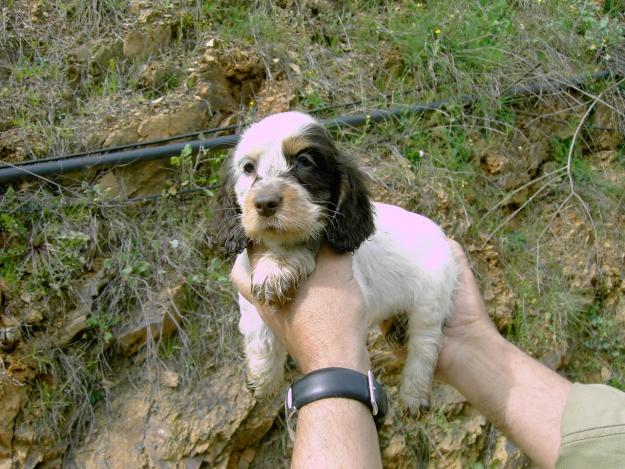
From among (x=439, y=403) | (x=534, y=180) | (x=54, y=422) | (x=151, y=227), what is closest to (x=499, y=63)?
(x=534, y=180)

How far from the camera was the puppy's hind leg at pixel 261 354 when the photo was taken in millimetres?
2770

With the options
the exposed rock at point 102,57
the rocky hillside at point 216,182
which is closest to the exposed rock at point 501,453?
the rocky hillside at point 216,182

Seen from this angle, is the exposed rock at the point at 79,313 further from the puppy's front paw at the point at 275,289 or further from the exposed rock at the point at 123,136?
the puppy's front paw at the point at 275,289

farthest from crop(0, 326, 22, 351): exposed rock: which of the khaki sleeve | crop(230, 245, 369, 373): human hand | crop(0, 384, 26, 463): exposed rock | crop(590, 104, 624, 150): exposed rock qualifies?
crop(590, 104, 624, 150): exposed rock

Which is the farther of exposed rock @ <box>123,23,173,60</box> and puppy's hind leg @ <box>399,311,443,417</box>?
exposed rock @ <box>123,23,173,60</box>

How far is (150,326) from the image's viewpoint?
3660 millimetres

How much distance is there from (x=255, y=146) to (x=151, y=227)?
6.42 feet

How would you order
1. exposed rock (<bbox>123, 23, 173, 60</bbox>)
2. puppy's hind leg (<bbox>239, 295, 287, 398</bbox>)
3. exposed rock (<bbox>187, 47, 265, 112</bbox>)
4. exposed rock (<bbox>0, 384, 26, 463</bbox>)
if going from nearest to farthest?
puppy's hind leg (<bbox>239, 295, 287, 398</bbox>) → exposed rock (<bbox>0, 384, 26, 463</bbox>) → exposed rock (<bbox>187, 47, 265, 112</bbox>) → exposed rock (<bbox>123, 23, 173, 60</bbox>)

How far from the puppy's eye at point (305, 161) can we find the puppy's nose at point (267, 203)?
0.92ft

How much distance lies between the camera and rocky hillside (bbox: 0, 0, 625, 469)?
137 inches

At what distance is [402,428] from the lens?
12.4 feet

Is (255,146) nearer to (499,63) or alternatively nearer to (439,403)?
(439,403)

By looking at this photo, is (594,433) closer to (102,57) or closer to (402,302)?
(402,302)

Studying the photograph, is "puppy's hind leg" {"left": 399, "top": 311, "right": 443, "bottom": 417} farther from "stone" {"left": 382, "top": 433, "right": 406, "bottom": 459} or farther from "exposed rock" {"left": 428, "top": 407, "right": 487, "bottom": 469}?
"exposed rock" {"left": 428, "top": 407, "right": 487, "bottom": 469}
